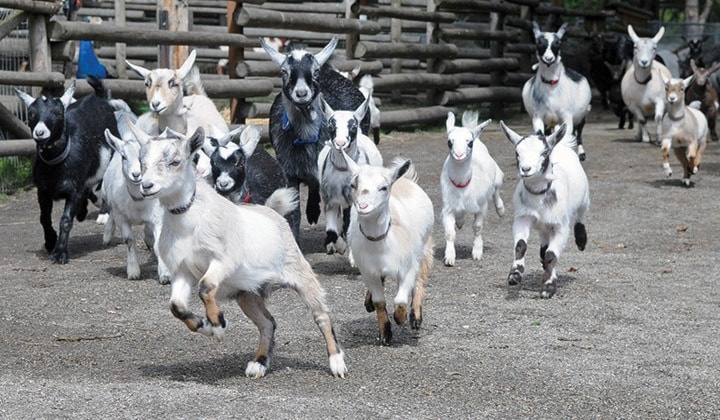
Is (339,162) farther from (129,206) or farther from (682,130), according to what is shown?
(682,130)

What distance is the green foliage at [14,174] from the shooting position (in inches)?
498

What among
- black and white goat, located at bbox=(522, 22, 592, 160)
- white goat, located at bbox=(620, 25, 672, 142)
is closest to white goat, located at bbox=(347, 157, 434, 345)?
black and white goat, located at bbox=(522, 22, 592, 160)

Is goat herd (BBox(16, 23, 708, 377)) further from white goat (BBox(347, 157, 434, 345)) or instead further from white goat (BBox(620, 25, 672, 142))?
white goat (BBox(620, 25, 672, 142))

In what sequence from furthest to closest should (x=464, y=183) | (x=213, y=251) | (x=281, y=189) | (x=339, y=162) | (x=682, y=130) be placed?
(x=682, y=130)
(x=464, y=183)
(x=339, y=162)
(x=281, y=189)
(x=213, y=251)

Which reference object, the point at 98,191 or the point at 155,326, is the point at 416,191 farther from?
the point at 98,191

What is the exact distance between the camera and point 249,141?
8.34 metres

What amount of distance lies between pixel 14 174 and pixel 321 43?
36.1 ft

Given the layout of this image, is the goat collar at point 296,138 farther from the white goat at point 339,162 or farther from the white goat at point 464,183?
the white goat at point 464,183

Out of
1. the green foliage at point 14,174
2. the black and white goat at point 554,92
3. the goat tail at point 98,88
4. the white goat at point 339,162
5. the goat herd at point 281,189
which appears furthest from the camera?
the black and white goat at point 554,92

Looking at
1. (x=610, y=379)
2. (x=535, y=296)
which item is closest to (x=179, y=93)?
(x=535, y=296)

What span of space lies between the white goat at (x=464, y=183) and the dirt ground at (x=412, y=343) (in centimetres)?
30

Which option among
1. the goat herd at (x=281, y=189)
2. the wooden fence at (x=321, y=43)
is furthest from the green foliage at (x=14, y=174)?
the goat herd at (x=281, y=189)

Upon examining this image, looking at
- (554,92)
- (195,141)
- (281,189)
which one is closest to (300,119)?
(281,189)

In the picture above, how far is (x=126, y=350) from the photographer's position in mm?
6578
